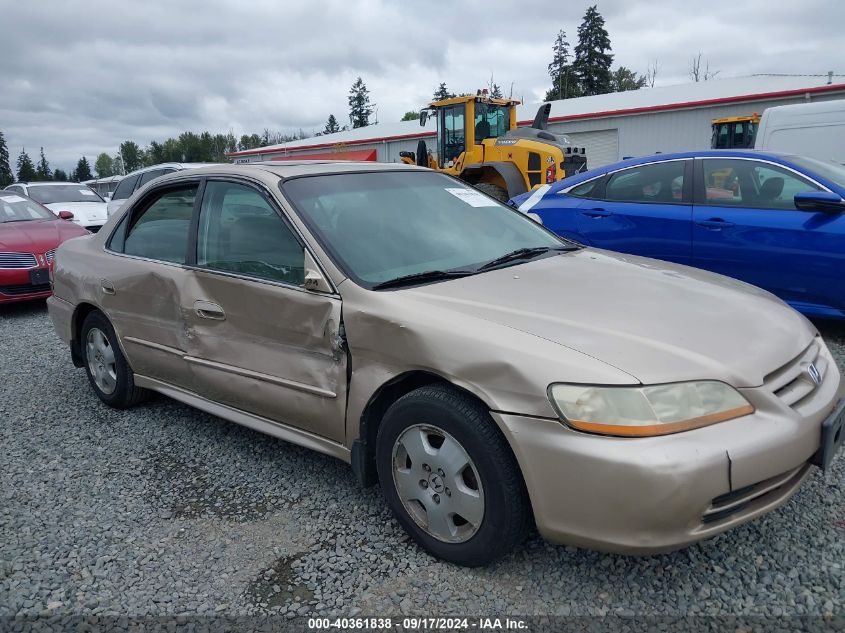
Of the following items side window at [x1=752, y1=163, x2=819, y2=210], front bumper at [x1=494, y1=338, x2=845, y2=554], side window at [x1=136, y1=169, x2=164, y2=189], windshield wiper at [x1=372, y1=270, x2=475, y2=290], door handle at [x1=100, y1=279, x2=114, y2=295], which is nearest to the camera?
front bumper at [x1=494, y1=338, x2=845, y2=554]

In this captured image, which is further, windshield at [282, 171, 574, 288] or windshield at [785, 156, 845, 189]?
windshield at [785, 156, 845, 189]

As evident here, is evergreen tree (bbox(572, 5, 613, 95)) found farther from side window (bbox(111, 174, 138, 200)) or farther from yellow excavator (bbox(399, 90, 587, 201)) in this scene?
side window (bbox(111, 174, 138, 200))

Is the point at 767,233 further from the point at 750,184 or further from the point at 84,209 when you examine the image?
the point at 84,209

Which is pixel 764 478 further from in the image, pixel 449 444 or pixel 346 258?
pixel 346 258

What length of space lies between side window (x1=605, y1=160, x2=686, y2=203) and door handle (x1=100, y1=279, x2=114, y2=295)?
3.96 m

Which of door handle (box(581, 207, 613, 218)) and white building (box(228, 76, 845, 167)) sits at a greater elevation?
white building (box(228, 76, 845, 167))

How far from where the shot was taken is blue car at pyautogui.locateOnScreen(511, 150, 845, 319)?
15.1 feet

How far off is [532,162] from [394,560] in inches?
425

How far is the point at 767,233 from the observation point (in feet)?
15.7

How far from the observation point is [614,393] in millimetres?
1982

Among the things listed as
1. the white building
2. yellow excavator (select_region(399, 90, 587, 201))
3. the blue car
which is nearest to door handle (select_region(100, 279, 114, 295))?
the blue car

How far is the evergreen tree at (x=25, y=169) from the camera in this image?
3814 inches

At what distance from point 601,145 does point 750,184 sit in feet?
66.0

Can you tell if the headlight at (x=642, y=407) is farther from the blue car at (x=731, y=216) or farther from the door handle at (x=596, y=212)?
the door handle at (x=596, y=212)
